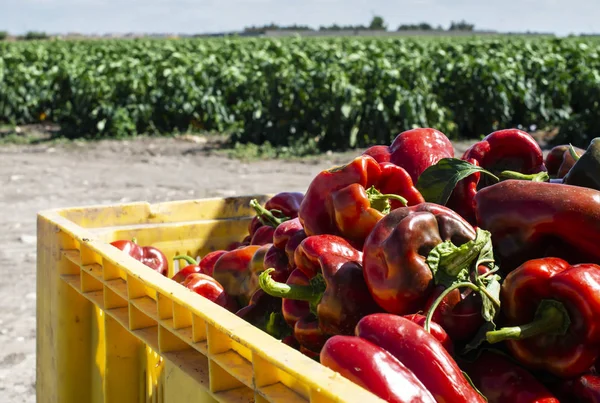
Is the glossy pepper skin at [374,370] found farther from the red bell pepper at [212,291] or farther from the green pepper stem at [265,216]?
the green pepper stem at [265,216]

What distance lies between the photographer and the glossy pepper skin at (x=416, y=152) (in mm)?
2535

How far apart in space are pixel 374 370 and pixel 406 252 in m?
0.39

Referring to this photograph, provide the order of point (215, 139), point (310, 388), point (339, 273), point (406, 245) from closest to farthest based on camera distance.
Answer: point (310, 388) → point (406, 245) → point (339, 273) → point (215, 139)

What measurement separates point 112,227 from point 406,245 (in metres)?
1.65

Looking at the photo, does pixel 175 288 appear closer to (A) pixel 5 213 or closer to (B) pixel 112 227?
(B) pixel 112 227

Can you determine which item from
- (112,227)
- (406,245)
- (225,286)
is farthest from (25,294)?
(406,245)

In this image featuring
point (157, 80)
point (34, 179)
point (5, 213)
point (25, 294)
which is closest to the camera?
point (25, 294)

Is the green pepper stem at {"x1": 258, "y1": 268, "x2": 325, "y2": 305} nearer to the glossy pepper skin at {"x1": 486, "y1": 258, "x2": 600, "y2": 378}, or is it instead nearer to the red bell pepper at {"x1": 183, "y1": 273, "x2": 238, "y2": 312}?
the glossy pepper skin at {"x1": 486, "y1": 258, "x2": 600, "y2": 378}

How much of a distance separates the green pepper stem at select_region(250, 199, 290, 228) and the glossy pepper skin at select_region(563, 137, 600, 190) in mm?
1121

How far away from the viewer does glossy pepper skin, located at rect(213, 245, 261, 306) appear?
2.59 m

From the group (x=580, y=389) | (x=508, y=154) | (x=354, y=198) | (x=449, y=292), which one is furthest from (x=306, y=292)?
(x=508, y=154)

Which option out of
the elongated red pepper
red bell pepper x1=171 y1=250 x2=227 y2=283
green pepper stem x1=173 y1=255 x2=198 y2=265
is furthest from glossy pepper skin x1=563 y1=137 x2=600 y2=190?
green pepper stem x1=173 y1=255 x2=198 y2=265

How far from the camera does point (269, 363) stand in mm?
1537

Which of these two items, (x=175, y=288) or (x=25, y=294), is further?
(x=25, y=294)
